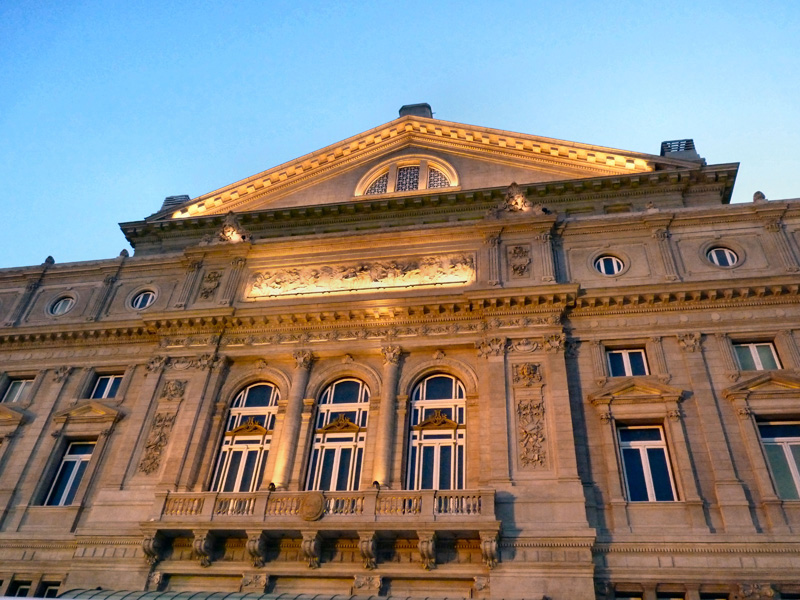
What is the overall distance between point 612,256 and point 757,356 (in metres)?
6.71

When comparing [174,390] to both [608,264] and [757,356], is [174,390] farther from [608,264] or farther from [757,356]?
[757,356]

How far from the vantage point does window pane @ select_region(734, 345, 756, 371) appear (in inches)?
912

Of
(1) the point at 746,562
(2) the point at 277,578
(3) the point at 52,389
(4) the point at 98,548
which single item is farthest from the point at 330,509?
(3) the point at 52,389

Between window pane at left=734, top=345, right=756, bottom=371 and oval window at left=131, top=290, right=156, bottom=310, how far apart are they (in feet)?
82.5

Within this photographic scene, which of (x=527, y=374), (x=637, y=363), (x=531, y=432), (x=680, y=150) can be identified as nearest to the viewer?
(x=531, y=432)

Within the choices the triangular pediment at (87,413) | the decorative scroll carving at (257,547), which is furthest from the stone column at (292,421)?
the triangular pediment at (87,413)

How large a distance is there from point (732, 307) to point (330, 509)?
53.3ft

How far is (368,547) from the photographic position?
2008cm

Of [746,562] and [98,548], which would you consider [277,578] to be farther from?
[746,562]

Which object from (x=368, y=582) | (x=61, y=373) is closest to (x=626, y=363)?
(x=368, y=582)

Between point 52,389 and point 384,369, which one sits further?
point 52,389

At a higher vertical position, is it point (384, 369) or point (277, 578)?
point (384, 369)

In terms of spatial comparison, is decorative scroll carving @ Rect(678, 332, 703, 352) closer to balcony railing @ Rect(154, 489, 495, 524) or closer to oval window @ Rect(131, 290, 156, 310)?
balcony railing @ Rect(154, 489, 495, 524)

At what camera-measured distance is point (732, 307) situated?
24.3 metres
